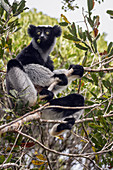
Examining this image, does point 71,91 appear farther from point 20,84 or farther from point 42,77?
point 20,84

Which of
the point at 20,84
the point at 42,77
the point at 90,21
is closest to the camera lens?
the point at 90,21

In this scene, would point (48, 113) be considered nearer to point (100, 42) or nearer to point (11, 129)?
point (11, 129)

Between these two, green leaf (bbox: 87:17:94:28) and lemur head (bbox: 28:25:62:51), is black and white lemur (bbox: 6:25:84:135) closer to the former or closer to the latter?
lemur head (bbox: 28:25:62:51)

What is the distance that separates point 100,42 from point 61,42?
3518mm

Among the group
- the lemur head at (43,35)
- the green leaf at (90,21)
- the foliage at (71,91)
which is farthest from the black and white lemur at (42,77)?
the green leaf at (90,21)

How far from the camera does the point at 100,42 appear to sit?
426 inches

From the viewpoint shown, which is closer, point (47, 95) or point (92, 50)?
point (92, 50)

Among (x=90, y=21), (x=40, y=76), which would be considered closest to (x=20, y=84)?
(x=40, y=76)

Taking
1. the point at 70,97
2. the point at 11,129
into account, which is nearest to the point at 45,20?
the point at 70,97

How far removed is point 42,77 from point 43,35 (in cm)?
113

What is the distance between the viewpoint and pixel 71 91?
5.20 m

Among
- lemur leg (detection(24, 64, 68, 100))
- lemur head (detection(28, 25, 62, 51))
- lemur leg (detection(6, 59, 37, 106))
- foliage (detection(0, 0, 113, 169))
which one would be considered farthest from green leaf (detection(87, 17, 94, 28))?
lemur head (detection(28, 25, 62, 51))

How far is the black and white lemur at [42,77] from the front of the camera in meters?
3.98

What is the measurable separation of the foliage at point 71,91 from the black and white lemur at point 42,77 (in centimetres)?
24
